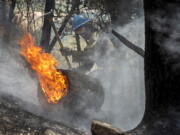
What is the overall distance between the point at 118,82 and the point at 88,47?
4.93ft

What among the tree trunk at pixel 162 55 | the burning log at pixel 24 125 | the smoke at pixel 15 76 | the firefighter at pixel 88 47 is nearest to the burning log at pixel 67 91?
the smoke at pixel 15 76

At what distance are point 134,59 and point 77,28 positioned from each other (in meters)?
2.05

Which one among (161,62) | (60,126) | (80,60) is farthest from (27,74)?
(161,62)

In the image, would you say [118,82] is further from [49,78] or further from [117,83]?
[49,78]

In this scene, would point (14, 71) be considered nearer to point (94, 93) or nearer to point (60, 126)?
point (94, 93)

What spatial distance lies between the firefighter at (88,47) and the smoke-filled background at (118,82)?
0.37 feet

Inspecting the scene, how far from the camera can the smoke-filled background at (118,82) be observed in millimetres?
7215

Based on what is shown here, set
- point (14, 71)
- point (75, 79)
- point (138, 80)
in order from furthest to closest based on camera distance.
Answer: point (14, 71) → point (138, 80) → point (75, 79)

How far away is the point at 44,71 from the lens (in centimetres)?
662

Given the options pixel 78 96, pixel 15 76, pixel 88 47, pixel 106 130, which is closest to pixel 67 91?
pixel 78 96

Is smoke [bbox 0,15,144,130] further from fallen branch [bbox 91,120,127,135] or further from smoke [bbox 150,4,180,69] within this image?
smoke [bbox 150,4,180,69]

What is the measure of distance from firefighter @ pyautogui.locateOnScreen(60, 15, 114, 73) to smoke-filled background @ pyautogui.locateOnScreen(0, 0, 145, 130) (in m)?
0.11

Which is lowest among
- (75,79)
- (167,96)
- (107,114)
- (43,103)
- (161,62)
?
(107,114)

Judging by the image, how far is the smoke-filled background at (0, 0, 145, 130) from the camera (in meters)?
7.21
